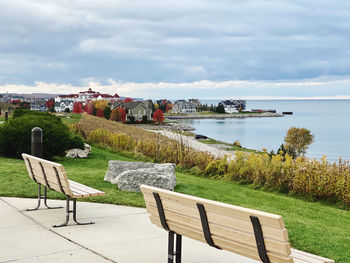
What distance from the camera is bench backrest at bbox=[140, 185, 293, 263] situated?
11.0ft

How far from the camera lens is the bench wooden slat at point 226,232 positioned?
338cm

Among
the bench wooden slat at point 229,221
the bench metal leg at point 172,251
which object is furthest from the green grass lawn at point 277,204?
the bench wooden slat at point 229,221

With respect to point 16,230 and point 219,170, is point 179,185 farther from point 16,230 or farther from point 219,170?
point 16,230

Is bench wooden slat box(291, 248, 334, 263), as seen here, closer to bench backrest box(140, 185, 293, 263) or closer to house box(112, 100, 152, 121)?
bench backrest box(140, 185, 293, 263)

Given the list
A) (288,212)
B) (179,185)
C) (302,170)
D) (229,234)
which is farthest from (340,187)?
(229,234)

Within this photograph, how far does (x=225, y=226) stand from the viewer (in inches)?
151

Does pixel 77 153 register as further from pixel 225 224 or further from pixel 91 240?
pixel 225 224

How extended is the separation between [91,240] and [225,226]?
8.51 ft

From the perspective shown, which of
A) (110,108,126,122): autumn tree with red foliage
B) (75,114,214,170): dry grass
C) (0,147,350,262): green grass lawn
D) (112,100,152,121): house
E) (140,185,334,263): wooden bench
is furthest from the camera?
(112,100,152,121): house

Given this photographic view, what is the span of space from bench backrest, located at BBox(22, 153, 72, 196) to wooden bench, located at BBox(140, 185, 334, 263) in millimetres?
1946

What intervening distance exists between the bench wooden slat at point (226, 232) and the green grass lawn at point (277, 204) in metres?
2.41

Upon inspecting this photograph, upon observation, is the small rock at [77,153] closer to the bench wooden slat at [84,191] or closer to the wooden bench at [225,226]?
the bench wooden slat at [84,191]

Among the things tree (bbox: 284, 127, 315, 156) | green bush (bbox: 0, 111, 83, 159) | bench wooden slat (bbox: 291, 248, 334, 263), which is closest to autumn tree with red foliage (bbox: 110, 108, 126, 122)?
tree (bbox: 284, 127, 315, 156)

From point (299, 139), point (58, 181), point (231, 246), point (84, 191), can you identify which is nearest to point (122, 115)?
point (299, 139)
